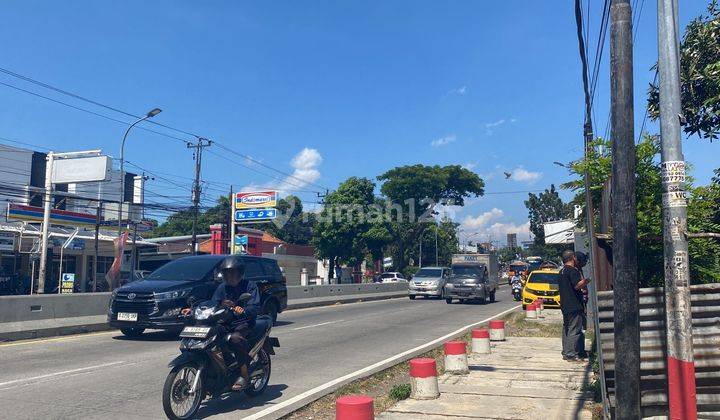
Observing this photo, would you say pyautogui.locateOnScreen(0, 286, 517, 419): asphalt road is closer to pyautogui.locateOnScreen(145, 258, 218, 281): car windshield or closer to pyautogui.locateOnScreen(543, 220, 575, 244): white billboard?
pyautogui.locateOnScreen(145, 258, 218, 281): car windshield

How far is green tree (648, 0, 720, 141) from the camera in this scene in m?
8.80

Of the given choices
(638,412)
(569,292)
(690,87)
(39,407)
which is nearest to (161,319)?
(39,407)

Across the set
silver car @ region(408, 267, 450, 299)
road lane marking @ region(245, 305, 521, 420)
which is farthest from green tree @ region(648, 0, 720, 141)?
silver car @ region(408, 267, 450, 299)

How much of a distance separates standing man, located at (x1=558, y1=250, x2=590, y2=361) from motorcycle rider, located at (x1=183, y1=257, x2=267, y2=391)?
5.33 metres

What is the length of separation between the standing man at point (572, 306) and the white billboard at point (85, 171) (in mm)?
32186

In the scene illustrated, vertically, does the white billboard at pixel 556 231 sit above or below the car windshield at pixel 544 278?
above

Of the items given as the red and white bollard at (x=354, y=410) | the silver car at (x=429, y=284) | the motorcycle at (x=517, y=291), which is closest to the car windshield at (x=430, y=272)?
the silver car at (x=429, y=284)

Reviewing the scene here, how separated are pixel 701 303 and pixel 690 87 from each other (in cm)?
534

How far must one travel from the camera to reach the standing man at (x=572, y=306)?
9484 mm

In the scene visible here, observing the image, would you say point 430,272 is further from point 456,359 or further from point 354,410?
point 354,410

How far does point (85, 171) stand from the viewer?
3516 centimetres

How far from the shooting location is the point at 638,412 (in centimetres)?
439

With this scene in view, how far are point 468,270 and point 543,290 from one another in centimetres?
655

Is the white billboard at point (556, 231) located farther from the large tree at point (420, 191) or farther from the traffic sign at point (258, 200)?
the large tree at point (420, 191)
